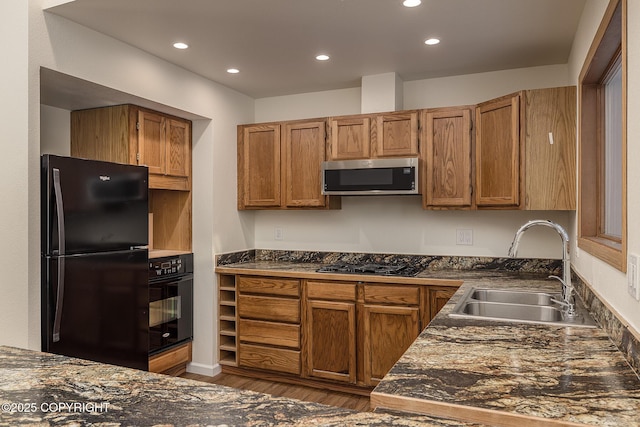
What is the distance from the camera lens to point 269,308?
361 cm

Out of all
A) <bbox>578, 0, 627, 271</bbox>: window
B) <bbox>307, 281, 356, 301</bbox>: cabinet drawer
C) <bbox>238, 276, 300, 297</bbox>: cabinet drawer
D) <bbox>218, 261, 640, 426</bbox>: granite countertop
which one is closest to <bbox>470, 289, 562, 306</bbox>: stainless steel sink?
<bbox>578, 0, 627, 271</bbox>: window

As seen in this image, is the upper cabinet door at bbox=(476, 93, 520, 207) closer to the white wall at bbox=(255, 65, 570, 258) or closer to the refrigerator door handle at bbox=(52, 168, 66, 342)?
the white wall at bbox=(255, 65, 570, 258)

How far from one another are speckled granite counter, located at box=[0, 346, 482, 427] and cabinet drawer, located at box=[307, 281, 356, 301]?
2.35 metres

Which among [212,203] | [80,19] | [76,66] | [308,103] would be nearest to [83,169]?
[76,66]

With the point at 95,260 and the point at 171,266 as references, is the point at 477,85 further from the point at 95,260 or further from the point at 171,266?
the point at 95,260

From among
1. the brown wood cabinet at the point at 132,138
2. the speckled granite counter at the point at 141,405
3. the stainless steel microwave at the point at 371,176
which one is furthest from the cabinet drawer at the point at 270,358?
the speckled granite counter at the point at 141,405

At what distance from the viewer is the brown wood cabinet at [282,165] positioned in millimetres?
3768

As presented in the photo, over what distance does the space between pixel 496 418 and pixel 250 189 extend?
10.7 feet

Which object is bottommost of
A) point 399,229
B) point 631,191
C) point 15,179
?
point 399,229

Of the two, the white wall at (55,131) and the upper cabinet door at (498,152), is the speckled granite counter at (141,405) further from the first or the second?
the white wall at (55,131)

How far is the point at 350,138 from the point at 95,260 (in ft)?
6.57

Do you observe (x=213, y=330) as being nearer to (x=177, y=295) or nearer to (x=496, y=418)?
(x=177, y=295)

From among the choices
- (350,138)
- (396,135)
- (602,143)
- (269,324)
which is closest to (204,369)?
(269,324)

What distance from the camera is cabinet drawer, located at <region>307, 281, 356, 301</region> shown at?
3.34 metres
